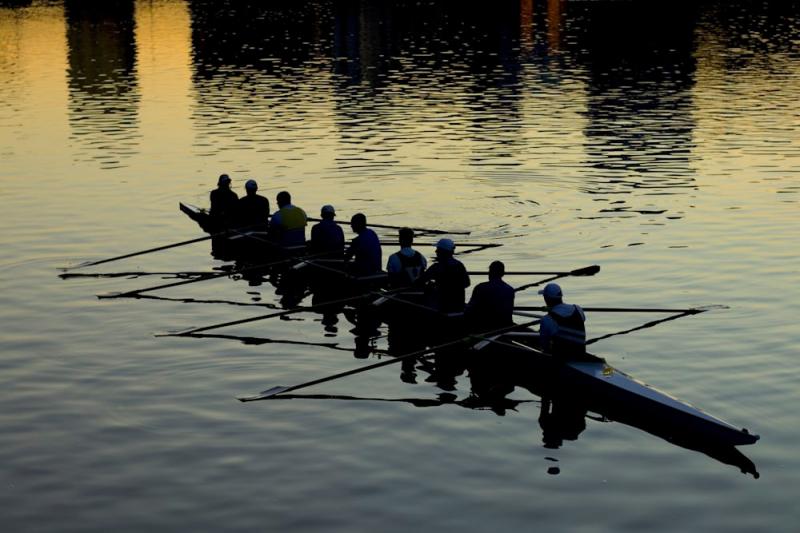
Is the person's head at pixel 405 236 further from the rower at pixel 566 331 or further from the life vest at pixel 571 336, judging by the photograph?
the life vest at pixel 571 336

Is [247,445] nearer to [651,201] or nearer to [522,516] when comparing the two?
[522,516]

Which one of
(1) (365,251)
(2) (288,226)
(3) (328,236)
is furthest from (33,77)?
(1) (365,251)

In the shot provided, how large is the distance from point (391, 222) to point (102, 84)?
158 feet

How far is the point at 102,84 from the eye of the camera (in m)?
85.3

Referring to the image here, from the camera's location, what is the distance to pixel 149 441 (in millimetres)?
22891

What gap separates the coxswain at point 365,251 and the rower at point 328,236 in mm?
2237

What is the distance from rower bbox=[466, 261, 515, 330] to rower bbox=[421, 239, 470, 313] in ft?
3.81

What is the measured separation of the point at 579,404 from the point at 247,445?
6.53 metres

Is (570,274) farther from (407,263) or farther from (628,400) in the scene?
(628,400)

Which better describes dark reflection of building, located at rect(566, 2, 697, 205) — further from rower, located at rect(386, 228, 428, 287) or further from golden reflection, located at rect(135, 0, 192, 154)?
golden reflection, located at rect(135, 0, 192, 154)

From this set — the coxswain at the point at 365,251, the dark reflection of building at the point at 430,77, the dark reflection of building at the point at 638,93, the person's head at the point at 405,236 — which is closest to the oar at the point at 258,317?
the coxswain at the point at 365,251

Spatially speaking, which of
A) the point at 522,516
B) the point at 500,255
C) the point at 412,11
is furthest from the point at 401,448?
the point at 412,11

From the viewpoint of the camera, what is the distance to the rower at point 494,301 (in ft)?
88.4

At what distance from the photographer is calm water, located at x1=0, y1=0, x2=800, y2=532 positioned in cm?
2045
